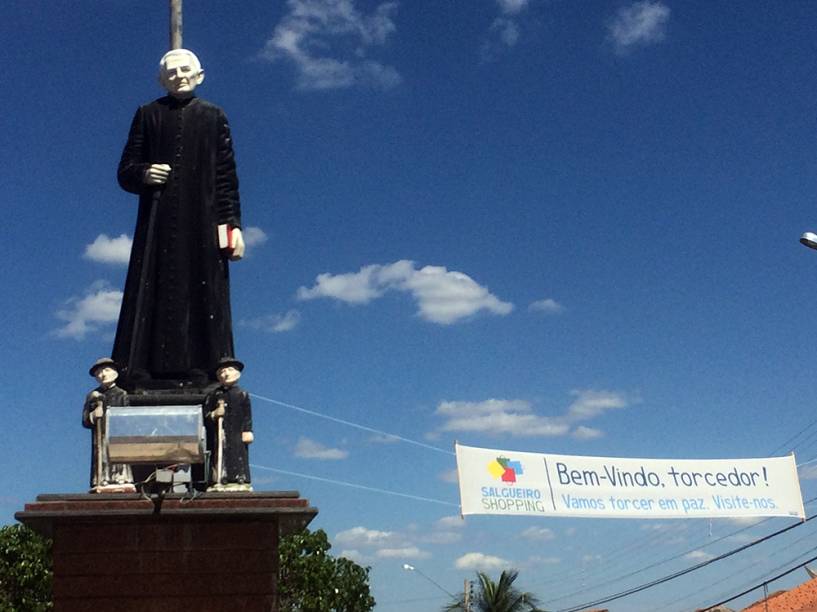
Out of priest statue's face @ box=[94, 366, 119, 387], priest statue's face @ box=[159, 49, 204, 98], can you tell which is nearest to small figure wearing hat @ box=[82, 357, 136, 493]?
priest statue's face @ box=[94, 366, 119, 387]

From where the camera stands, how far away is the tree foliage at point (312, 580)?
28.3 m

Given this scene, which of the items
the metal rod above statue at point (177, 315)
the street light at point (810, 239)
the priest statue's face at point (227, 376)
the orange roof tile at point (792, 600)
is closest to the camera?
the metal rod above statue at point (177, 315)

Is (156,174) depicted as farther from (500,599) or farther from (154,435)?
(500,599)

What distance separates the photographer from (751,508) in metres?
23.9

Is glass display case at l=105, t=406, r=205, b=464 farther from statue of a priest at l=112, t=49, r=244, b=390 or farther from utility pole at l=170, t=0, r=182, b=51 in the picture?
utility pole at l=170, t=0, r=182, b=51

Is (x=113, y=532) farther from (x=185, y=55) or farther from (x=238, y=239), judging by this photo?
(x=185, y=55)

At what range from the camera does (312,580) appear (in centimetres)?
2838

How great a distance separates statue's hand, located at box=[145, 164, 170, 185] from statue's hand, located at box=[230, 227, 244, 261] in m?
0.96

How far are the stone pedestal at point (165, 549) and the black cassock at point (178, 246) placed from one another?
186 centimetres

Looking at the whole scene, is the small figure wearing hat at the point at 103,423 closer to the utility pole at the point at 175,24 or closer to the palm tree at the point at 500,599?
the utility pole at the point at 175,24

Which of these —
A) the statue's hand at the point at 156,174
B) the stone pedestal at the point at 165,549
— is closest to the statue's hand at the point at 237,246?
the statue's hand at the point at 156,174

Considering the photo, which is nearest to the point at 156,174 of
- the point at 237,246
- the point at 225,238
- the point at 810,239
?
the point at 225,238

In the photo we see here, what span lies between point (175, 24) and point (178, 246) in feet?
9.01

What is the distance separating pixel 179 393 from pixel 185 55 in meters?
3.89
